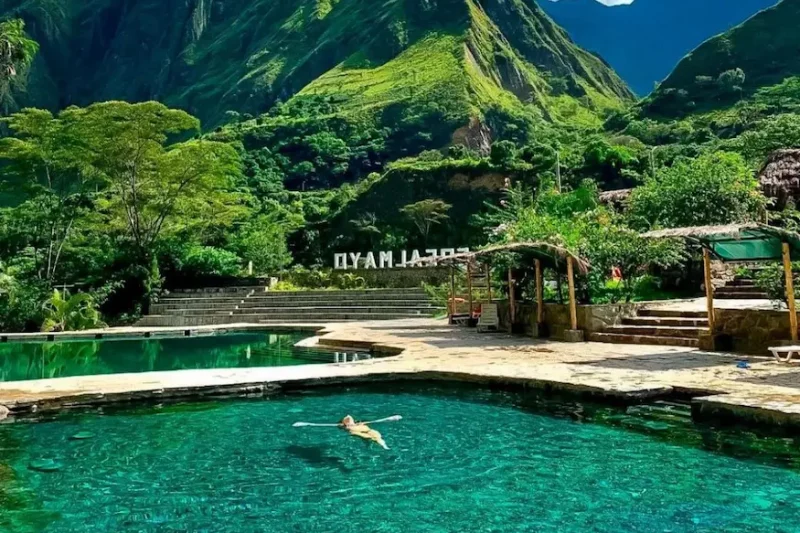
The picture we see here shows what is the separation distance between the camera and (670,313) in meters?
11.8

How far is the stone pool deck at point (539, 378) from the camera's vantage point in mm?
6332

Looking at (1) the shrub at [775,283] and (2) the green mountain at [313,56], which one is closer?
(1) the shrub at [775,283]

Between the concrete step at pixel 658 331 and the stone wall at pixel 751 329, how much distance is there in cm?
52

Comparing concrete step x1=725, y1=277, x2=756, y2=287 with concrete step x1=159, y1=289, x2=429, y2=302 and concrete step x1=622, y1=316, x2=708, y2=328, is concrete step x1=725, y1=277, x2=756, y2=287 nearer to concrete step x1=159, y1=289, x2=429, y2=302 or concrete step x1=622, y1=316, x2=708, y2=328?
concrete step x1=622, y1=316, x2=708, y2=328

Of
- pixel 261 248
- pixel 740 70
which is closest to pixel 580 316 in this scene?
pixel 261 248

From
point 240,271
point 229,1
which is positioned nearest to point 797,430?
point 240,271

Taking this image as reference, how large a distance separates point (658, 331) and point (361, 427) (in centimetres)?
668

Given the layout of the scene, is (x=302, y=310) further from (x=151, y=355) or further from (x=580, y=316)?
(x=580, y=316)

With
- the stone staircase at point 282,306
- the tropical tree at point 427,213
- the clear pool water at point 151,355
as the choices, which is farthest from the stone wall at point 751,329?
the tropical tree at point 427,213

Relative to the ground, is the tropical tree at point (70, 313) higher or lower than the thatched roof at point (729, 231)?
lower

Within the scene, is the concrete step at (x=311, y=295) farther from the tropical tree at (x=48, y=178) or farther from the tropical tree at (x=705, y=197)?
the tropical tree at (x=705, y=197)

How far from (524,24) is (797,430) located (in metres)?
115

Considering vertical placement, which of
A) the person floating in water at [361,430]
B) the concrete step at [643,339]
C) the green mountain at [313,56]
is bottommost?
the person floating in water at [361,430]

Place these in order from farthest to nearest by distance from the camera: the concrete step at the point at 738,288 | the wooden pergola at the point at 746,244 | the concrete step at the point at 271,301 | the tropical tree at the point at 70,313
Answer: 1. the concrete step at the point at 271,301
2. the tropical tree at the point at 70,313
3. the concrete step at the point at 738,288
4. the wooden pergola at the point at 746,244
